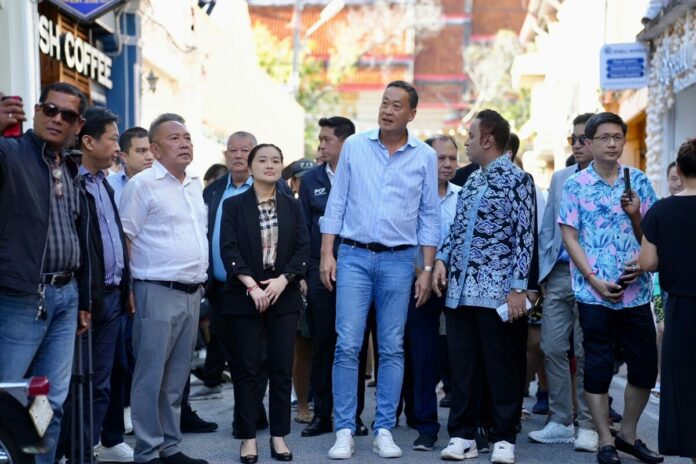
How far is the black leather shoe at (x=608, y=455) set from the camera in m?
7.49

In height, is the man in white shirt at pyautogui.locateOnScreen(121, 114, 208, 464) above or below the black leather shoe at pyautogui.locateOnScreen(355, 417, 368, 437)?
above

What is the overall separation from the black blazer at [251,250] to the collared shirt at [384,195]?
1.15ft

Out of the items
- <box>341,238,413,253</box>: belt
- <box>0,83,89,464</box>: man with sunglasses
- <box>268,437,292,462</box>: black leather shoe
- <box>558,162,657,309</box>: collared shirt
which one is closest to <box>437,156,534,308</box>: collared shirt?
<box>558,162,657,309</box>: collared shirt

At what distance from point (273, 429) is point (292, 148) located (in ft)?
102

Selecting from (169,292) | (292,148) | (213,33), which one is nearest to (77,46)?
(213,33)

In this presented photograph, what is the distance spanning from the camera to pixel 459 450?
7.69 m

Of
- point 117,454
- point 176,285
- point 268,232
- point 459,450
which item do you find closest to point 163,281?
point 176,285

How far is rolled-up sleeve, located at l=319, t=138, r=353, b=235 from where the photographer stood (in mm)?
8109

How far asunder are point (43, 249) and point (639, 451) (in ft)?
13.2

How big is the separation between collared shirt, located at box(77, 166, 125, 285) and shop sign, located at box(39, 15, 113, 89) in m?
8.04

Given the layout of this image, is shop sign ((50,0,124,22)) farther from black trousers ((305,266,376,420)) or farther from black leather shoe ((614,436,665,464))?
black leather shoe ((614,436,665,464))

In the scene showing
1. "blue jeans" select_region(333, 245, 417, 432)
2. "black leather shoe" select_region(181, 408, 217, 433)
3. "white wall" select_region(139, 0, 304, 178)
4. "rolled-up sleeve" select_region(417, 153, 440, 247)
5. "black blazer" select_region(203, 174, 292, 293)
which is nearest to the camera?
"blue jeans" select_region(333, 245, 417, 432)

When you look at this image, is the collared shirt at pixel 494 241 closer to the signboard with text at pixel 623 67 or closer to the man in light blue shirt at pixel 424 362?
the man in light blue shirt at pixel 424 362

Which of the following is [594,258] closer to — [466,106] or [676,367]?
[676,367]
